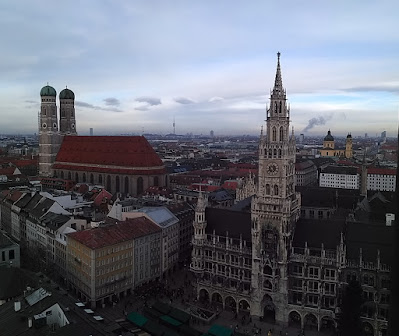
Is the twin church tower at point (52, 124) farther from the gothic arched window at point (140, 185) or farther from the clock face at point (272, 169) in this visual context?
the clock face at point (272, 169)

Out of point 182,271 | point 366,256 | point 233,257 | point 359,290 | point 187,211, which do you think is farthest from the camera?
point 187,211

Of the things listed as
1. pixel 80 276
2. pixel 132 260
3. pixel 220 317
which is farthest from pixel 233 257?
pixel 80 276

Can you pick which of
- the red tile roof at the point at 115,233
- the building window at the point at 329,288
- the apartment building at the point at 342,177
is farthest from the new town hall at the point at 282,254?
the apartment building at the point at 342,177

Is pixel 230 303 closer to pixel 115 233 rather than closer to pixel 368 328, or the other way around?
pixel 368 328

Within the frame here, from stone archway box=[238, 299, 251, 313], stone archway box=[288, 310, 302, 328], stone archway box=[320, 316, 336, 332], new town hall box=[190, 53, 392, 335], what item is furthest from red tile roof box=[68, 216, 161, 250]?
stone archway box=[320, 316, 336, 332]

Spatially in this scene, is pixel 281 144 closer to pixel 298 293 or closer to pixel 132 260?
pixel 298 293

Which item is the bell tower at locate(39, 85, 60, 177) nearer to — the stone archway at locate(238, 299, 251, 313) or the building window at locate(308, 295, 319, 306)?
the stone archway at locate(238, 299, 251, 313)
